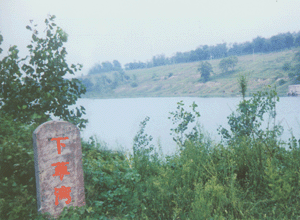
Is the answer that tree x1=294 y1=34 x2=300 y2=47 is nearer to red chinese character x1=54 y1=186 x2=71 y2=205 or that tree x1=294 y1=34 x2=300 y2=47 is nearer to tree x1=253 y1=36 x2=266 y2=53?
tree x1=253 y1=36 x2=266 y2=53

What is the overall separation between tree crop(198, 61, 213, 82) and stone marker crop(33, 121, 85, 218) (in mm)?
4460

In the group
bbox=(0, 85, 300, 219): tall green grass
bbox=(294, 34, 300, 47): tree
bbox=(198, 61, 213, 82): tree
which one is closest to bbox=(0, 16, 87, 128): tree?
bbox=(0, 85, 300, 219): tall green grass

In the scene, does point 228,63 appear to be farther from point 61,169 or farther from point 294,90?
point 61,169

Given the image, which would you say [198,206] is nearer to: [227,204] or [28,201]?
[227,204]

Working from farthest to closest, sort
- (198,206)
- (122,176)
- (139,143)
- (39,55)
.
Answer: (139,143) → (39,55) → (122,176) → (198,206)

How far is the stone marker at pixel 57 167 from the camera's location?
8.80ft

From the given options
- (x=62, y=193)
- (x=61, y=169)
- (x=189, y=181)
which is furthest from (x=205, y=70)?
(x=62, y=193)

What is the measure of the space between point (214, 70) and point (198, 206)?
442 cm

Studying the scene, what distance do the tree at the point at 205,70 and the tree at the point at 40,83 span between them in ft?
11.5

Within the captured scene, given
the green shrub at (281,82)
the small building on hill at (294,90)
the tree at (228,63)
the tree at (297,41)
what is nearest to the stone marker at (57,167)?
the green shrub at (281,82)

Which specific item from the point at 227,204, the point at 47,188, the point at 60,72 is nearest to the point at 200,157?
the point at 227,204

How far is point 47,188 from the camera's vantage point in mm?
2729

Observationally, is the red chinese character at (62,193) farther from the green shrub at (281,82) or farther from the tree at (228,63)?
the tree at (228,63)

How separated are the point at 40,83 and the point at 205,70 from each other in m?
4.15
